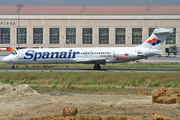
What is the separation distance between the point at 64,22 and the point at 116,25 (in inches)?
583

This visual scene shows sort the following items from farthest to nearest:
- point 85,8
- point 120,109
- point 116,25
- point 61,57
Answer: point 85,8 → point 116,25 → point 61,57 → point 120,109

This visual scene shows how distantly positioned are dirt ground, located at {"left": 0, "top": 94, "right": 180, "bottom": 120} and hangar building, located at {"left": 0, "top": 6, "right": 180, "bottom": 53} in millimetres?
70879

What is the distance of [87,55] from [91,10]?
165 ft

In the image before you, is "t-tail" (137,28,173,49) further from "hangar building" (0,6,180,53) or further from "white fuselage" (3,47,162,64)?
"hangar building" (0,6,180,53)

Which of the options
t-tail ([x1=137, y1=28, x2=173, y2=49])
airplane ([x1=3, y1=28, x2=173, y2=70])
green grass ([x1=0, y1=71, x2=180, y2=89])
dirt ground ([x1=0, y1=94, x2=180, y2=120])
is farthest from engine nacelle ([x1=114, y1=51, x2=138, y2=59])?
dirt ground ([x1=0, y1=94, x2=180, y2=120])

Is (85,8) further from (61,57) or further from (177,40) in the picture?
(61,57)

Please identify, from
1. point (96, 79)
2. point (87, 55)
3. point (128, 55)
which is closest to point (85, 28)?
point (87, 55)

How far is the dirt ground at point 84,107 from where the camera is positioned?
12391 millimetres

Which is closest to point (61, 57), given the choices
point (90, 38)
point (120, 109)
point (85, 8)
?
point (120, 109)

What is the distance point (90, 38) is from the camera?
286ft

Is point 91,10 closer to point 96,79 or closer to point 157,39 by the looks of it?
point 157,39

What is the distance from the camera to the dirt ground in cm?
1239

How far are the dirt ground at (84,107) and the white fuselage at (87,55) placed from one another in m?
26.1

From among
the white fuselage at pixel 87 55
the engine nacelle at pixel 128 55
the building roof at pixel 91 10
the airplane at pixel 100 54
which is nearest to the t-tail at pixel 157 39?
the airplane at pixel 100 54
